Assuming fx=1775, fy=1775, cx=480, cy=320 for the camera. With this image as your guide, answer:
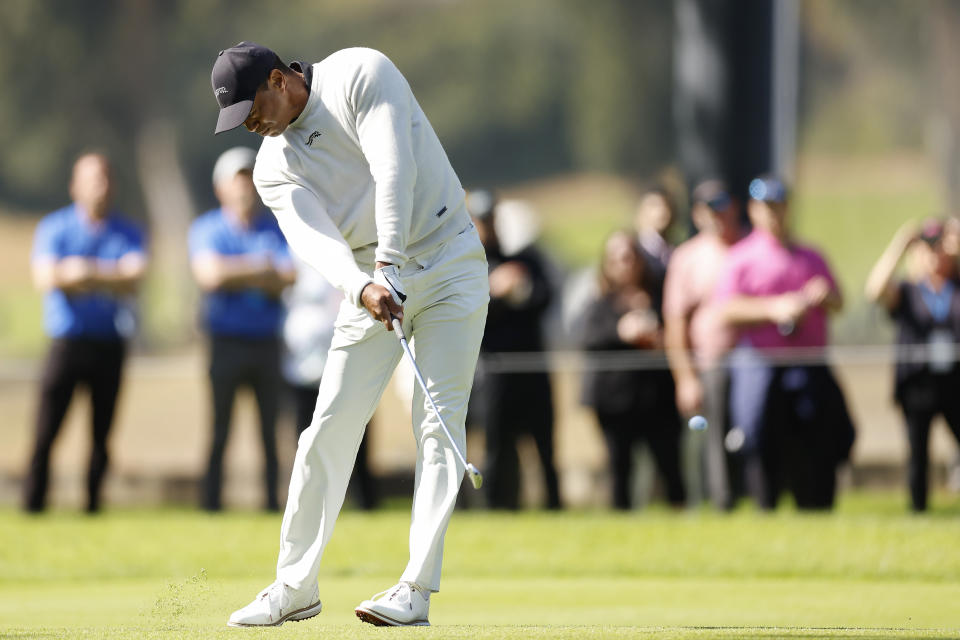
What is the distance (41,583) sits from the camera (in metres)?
7.85

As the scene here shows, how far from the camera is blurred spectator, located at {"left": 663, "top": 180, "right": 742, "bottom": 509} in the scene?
9719mm

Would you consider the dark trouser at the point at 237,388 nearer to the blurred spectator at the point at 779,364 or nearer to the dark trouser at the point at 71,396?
the dark trouser at the point at 71,396

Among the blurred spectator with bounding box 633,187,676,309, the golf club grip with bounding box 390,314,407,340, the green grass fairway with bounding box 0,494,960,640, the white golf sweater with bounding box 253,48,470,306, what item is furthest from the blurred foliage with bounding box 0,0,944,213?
the golf club grip with bounding box 390,314,407,340

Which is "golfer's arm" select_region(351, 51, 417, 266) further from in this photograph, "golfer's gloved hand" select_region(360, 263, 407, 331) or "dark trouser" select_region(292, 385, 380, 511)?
"dark trouser" select_region(292, 385, 380, 511)

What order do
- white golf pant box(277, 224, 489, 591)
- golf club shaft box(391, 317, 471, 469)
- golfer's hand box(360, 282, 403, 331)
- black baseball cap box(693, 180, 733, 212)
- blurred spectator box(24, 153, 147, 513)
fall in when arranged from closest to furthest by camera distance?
golfer's hand box(360, 282, 403, 331), golf club shaft box(391, 317, 471, 469), white golf pant box(277, 224, 489, 591), black baseball cap box(693, 180, 733, 212), blurred spectator box(24, 153, 147, 513)

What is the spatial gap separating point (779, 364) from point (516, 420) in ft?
5.46

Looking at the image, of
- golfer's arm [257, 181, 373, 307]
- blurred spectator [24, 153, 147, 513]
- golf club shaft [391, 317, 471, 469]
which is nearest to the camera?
golfer's arm [257, 181, 373, 307]

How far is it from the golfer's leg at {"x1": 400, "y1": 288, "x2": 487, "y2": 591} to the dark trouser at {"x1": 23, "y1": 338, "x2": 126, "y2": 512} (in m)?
4.89

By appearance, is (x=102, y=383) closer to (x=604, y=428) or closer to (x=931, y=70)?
(x=604, y=428)

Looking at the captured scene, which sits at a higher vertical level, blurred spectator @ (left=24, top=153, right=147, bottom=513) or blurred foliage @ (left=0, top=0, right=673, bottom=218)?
blurred foliage @ (left=0, top=0, right=673, bottom=218)

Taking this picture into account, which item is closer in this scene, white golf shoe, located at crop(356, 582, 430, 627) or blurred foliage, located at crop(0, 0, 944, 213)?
white golf shoe, located at crop(356, 582, 430, 627)

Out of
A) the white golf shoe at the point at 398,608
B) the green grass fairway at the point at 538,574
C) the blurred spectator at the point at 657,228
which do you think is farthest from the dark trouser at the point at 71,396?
the white golf shoe at the point at 398,608

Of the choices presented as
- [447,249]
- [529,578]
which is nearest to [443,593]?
[529,578]

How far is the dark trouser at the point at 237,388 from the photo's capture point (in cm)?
1029
